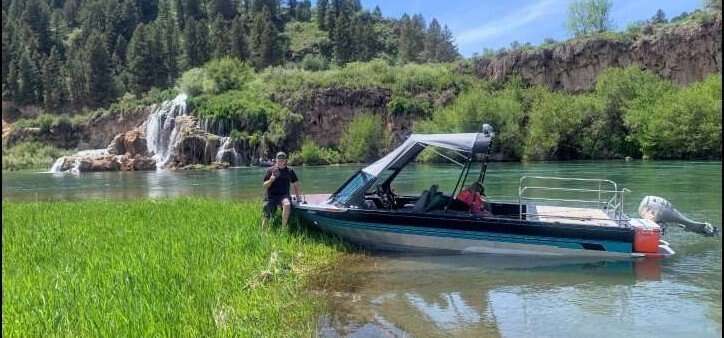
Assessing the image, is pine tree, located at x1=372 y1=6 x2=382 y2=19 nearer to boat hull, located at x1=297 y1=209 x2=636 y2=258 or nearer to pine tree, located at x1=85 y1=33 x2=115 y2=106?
pine tree, located at x1=85 y1=33 x2=115 y2=106

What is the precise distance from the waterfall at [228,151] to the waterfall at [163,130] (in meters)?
5.42

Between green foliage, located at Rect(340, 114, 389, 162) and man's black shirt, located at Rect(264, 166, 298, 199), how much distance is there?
2162 inches

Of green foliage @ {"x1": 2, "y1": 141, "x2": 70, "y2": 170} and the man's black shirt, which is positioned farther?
green foliage @ {"x1": 2, "y1": 141, "x2": 70, "y2": 170}

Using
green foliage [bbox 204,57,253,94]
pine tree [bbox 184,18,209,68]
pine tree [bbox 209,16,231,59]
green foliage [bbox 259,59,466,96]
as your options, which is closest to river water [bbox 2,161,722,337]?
green foliage [bbox 259,59,466,96]

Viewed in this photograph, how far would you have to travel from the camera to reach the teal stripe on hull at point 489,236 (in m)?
11.1

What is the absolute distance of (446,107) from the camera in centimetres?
7406

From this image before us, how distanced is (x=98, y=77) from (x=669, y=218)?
3990 inches

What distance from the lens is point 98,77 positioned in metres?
99.2

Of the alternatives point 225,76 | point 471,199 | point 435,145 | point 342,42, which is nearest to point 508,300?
point 471,199

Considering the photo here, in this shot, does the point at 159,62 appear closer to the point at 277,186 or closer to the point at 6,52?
the point at 6,52

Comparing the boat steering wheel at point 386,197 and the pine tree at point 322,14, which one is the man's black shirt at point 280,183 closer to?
the boat steering wheel at point 386,197

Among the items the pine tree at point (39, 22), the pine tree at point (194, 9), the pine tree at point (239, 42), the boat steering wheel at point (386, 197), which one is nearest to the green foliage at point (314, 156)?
the pine tree at point (239, 42)

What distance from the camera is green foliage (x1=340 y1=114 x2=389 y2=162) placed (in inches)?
2653

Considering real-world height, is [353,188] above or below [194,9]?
below
